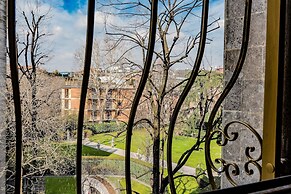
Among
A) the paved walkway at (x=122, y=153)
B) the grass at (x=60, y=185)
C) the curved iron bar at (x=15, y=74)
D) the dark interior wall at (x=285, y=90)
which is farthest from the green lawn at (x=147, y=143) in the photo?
the curved iron bar at (x=15, y=74)

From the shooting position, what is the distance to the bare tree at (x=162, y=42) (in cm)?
260

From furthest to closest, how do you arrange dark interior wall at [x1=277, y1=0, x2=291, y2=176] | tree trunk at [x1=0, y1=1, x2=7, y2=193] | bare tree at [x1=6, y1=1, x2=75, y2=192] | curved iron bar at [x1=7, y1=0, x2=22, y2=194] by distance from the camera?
bare tree at [x1=6, y1=1, x2=75, y2=192]
tree trunk at [x1=0, y1=1, x2=7, y2=193]
dark interior wall at [x1=277, y1=0, x2=291, y2=176]
curved iron bar at [x1=7, y1=0, x2=22, y2=194]

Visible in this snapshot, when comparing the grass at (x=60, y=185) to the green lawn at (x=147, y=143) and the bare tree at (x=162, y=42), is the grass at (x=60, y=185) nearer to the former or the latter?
the green lawn at (x=147, y=143)

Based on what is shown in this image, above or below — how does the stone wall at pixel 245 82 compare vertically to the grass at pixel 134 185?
above

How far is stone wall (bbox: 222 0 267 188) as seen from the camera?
171 centimetres

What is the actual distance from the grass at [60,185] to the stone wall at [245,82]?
1269 millimetres

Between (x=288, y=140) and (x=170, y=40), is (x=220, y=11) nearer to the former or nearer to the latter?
(x=170, y=40)

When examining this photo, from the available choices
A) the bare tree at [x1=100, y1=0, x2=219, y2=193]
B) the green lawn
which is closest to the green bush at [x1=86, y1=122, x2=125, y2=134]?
the green lawn

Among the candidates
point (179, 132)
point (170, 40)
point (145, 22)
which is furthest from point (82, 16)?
point (179, 132)

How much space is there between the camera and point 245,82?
1.80m

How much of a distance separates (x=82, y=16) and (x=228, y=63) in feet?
3.90

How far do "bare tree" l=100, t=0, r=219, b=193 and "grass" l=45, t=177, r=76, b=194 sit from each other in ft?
2.41

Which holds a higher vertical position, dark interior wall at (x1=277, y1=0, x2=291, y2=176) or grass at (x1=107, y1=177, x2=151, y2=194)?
dark interior wall at (x1=277, y1=0, x2=291, y2=176)

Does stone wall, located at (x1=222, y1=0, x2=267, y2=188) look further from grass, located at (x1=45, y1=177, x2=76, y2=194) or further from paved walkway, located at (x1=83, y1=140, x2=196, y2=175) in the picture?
grass, located at (x1=45, y1=177, x2=76, y2=194)
